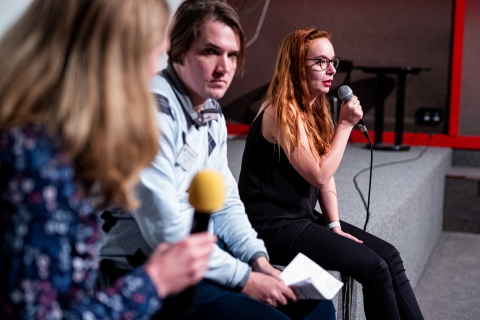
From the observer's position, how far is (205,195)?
78 cm

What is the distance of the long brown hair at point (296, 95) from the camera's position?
1509 mm

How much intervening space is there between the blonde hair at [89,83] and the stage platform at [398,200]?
2.84 feet

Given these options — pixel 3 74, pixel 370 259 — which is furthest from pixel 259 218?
pixel 3 74

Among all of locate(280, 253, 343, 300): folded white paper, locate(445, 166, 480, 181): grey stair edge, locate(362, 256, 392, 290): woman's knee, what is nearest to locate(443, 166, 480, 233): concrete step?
locate(445, 166, 480, 181): grey stair edge

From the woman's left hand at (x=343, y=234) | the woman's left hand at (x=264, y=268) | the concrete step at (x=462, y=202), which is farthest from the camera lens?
the concrete step at (x=462, y=202)

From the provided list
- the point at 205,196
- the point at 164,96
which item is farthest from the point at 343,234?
the point at 205,196

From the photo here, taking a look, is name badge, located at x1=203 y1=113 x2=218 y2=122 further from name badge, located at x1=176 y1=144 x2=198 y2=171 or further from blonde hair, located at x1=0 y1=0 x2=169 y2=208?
blonde hair, located at x1=0 y1=0 x2=169 y2=208

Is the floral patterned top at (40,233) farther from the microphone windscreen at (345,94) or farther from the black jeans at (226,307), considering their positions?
the microphone windscreen at (345,94)

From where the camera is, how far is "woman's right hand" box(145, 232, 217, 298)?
2.53 ft

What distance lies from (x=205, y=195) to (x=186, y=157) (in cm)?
36

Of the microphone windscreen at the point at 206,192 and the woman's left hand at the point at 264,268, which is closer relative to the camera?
the microphone windscreen at the point at 206,192

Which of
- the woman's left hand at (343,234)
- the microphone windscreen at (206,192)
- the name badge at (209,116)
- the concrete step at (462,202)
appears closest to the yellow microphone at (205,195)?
the microphone windscreen at (206,192)

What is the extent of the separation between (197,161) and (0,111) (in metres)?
0.50

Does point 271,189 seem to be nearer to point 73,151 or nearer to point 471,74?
point 73,151
